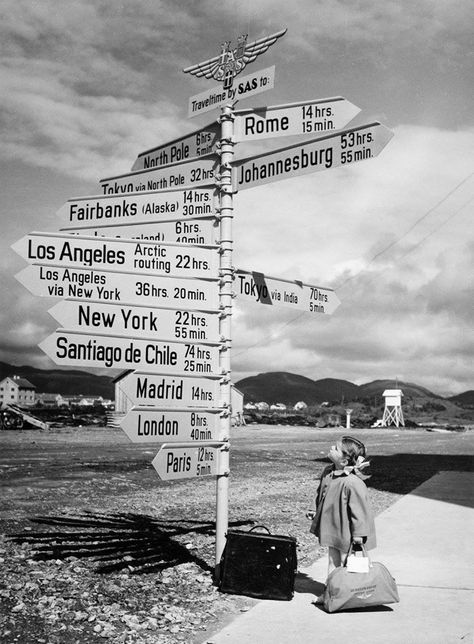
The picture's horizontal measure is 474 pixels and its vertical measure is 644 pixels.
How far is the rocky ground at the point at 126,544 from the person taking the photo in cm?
562

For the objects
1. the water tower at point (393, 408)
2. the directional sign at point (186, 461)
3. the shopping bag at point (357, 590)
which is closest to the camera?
the shopping bag at point (357, 590)

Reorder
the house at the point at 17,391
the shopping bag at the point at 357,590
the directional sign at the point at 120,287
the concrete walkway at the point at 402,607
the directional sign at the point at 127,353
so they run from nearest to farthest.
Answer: the concrete walkway at the point at 402,607
the shopping bag at the point at 357,590
the directional sign at the point at 127,353
the directional sign at the point at 120,287
the house at the point at 17,391

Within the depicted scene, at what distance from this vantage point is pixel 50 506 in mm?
12281

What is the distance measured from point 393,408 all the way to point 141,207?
84.1m

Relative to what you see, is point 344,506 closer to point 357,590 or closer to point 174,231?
point 357,590

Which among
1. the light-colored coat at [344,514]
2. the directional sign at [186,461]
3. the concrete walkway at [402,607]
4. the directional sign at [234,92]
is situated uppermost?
the directional sign at [234,92]

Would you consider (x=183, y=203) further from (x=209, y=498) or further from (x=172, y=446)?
(x=209, y=498)

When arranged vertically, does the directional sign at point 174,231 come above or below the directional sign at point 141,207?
below

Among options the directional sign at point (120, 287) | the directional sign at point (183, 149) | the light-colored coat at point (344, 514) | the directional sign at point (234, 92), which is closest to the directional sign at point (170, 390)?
the directional sign at point (120, 287)

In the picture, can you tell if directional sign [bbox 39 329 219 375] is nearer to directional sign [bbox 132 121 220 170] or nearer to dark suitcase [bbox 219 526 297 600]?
dark suitcase [bbox 219 526 297 600]

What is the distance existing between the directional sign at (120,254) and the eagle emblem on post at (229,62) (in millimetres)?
1741

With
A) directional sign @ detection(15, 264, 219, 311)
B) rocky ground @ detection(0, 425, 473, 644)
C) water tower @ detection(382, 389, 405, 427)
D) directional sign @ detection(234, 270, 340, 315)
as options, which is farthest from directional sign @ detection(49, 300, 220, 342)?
water tower @ detection(382, 389, 405, 427)

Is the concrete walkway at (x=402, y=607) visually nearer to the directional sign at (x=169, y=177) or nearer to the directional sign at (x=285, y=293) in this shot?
the directional sign at (x=285, y=293)

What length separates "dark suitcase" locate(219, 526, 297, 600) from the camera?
608cm
